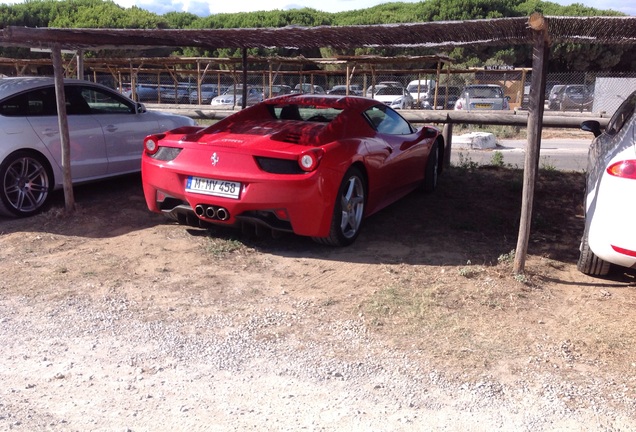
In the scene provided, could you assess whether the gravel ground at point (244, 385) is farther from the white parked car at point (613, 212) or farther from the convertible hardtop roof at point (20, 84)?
the convertible hardtop roof at point (20, 84)

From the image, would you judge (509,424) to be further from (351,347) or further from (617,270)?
(617,270)

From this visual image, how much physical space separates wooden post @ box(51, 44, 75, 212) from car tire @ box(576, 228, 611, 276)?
17.8 ft

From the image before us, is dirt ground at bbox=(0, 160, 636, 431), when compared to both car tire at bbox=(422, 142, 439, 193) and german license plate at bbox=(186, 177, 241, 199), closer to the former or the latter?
german license plate at bbox=(186, 177, 241, 199)

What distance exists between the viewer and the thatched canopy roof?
489 centimetres

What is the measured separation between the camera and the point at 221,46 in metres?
7.94

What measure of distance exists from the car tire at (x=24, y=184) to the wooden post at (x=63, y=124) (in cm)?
34

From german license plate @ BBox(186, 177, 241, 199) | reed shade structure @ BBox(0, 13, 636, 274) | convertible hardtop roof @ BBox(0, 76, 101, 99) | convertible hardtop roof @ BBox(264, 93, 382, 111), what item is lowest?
german license plate @ BBox(186, 177, 241, 199)

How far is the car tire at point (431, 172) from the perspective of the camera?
798 centimetres

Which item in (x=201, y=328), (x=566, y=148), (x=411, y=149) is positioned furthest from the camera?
(x=566, y=148)

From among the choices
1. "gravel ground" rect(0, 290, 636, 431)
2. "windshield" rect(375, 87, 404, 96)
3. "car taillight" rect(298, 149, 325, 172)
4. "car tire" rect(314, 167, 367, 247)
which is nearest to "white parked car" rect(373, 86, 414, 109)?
"windshield" rect(375, 87, 404, 96)

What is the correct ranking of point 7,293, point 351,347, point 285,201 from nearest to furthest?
1. point 351,347
2. point 7,293
3. point 285,201

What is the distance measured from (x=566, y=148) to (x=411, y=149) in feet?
37.2

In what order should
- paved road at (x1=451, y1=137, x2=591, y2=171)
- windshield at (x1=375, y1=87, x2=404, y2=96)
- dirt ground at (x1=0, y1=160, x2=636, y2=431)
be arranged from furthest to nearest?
windshield at (x1=375, y1=87, x2=404, y2=96)
paved road at (x1=451, y1=137, x2=591, y2=171)
dirt ground at (x1=0, y1=160, x2=636, y2=431)

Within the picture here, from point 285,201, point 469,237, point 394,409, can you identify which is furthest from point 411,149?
point 394,409
